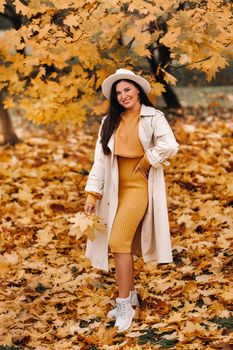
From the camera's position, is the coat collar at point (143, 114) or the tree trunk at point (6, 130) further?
the tree trunk at point (6, 130)

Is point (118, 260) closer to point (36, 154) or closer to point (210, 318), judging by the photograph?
point (210, 318)

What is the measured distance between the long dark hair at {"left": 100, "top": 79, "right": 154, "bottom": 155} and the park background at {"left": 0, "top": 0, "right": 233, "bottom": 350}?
68 centimetres

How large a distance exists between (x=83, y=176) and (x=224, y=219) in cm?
301

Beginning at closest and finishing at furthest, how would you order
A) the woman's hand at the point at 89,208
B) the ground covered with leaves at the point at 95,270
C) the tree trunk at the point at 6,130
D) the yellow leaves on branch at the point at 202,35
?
the ground covered with leaves at the point at 95,270
the woman's hand at the point at 89,208
the yellow leaves on branch at the point at 202,35
the tree trunk at the point at 6,130

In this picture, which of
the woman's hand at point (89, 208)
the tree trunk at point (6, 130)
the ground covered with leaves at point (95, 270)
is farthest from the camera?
the tree trunk at point (6, 130)

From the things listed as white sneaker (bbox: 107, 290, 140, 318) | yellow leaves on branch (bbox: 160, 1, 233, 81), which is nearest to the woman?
white sneaker (bbox: 107, 290, 140, 318)

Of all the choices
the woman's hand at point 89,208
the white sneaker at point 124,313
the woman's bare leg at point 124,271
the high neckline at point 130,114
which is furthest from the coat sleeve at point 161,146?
the white sneaker at point 124,313

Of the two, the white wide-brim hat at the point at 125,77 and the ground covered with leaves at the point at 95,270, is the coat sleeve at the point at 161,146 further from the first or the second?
the ground covered with leaves at the point at 95,270

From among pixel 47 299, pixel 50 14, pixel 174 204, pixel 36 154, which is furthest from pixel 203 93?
pixel 47 299

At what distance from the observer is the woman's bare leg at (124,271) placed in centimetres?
425

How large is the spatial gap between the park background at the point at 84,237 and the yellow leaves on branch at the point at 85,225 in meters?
0.71

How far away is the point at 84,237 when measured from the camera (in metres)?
6.44

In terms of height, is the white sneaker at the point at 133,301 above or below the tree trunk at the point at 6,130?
below

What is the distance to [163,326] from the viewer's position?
4098mm
